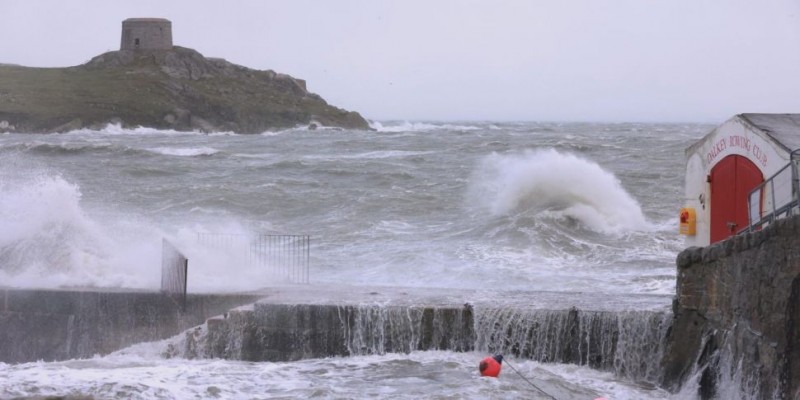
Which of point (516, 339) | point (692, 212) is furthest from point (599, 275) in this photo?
point (516, 339)

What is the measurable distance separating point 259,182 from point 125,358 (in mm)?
16387

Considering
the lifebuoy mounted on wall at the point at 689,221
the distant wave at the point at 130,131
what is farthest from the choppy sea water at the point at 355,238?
the distant wave at the point at 130,131

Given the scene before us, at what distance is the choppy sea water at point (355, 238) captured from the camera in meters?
9.40

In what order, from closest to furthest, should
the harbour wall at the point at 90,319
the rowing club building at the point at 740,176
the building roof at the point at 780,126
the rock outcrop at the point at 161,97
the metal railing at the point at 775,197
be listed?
the metal railing at the point at 775,197 → the rowing club building at the point at 740,176 → the building roof at the point at 780,126 → the harbour wall at the point at 90,319 → the rock outcrop at the point at 161,97

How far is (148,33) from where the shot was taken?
8862 centimetres

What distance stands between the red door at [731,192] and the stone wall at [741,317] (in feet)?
4.32

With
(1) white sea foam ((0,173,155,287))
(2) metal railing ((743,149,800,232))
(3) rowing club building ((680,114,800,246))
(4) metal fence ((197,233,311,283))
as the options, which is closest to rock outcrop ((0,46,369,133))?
(4) metal fence ((197,233,311,283))

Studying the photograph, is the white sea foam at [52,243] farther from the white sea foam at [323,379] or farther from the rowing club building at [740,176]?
the rowing club building at [740,176]

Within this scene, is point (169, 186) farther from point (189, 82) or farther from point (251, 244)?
point (189, 82)

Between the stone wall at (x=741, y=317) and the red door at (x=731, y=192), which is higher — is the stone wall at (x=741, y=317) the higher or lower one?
the lower one

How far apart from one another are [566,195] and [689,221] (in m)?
9.12

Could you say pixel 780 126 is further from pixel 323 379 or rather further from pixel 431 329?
pixel 323 379

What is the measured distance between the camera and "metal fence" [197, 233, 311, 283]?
1419 centimetres

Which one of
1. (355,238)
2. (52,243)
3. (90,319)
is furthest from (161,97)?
(90,319)
